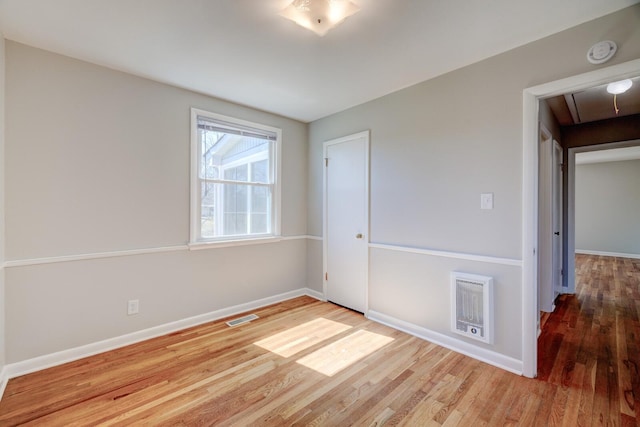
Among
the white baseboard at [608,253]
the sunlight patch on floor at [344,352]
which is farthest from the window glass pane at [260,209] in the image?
the white baseboard at [608,253]

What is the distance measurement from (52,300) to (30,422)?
0.91 m

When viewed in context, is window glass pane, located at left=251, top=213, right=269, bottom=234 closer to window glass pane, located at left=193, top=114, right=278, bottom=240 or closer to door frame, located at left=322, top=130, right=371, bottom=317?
window glass pane, located at left=193, top=114, right=278, bottom=240

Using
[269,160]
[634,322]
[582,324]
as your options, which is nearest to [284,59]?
[269,160]

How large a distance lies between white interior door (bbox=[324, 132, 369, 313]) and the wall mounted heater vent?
1.04 meters

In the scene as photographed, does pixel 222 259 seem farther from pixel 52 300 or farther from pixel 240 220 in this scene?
pixel 52 300

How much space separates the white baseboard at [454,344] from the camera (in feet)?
7.07

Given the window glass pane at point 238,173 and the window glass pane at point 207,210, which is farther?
the window glass pane at point 238,173

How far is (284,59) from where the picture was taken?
90.7 inches

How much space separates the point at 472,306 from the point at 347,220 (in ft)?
5.37

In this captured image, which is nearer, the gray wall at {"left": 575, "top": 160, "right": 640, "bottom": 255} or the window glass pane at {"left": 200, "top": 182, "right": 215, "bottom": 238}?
the window glass pane at {"left": 200, "top": 182, "right": 215, "bottom": 238}

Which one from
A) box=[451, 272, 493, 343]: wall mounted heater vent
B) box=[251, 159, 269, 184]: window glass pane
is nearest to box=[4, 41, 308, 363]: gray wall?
box=[251, 159, 269, 184]: window glass pane

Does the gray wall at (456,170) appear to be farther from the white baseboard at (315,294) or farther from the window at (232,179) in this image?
the window at (232,179)

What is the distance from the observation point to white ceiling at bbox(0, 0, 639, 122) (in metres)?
1.70

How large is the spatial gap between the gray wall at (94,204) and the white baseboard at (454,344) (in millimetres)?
1875
